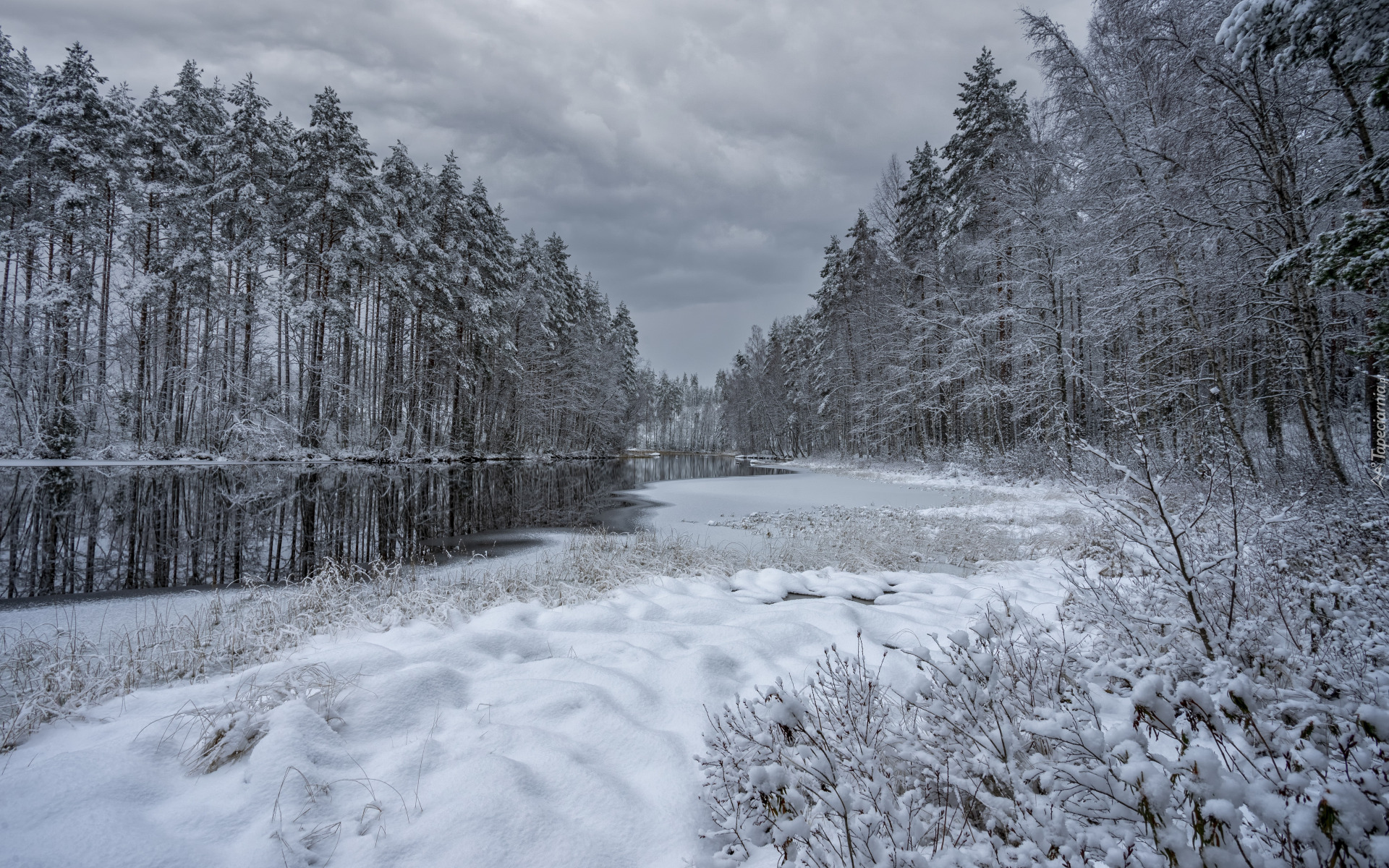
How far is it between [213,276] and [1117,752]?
92.2 feet

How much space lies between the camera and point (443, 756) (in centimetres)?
237

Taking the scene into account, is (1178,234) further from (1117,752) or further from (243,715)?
(243,715)

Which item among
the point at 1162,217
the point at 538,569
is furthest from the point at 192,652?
the point at 1162,217

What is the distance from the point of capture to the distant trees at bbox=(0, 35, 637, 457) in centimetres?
1822

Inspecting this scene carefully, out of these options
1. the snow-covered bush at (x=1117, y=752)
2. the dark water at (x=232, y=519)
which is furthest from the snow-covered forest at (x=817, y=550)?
the dark water at (x=232, y=519)

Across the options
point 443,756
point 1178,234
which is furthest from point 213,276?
point 1178,234

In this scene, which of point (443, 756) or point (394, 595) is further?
point (394, 595)

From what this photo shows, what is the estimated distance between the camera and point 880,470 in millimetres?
22750

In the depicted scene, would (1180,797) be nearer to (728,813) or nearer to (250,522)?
(728,813)

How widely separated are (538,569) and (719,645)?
11.8 ft

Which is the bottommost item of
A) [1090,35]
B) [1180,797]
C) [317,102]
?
[1180,797]

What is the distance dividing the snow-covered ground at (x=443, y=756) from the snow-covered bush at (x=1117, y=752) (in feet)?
1.42

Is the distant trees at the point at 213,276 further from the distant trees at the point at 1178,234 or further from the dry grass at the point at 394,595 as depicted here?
the distant trees at the point at 1178,234

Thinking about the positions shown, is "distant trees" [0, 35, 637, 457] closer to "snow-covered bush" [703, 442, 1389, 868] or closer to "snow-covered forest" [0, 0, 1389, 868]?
"snow-covered forest" [0, 0, 1389, 868]
